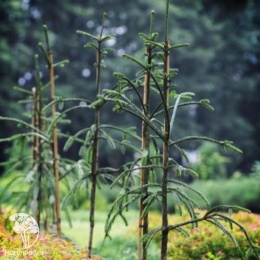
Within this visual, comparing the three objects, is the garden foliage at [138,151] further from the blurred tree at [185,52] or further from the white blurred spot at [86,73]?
the white blurred spot at [86,73]

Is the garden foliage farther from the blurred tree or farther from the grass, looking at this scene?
the blurred tree

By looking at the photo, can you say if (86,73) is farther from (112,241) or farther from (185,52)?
(112,241)

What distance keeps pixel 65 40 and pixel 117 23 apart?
135 inches

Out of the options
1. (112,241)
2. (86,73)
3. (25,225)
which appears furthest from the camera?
(86,73)

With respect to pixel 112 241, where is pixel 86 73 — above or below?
above

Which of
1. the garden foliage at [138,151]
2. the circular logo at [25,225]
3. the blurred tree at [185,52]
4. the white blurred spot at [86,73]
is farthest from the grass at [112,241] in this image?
the white blurred spot at [86,73]

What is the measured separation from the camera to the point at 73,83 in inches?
872

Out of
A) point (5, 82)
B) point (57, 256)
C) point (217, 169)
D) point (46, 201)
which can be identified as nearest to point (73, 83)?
point (5, 82)

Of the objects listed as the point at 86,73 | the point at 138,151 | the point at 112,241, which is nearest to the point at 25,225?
the point at 138,151

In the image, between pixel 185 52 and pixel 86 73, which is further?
pixel 86 73

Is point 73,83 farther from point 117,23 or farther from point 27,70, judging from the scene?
point 117,23

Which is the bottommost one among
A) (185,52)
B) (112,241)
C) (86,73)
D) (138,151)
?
(112,241)

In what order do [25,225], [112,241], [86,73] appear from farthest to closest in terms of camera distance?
[86,73] → [112,241] → [25,225]

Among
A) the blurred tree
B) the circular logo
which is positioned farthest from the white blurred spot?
the circular logo
